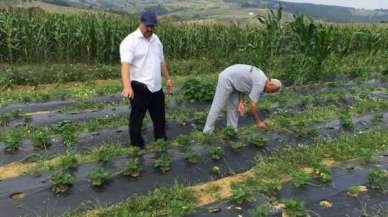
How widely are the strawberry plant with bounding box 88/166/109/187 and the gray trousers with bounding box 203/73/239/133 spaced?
2078 mm

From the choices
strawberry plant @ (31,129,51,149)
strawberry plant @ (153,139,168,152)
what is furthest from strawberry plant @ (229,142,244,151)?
strawberry plant @ (31,129,51,149)

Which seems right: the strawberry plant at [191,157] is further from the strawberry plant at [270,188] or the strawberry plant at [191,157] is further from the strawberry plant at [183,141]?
the strawberry plant at [270,188]

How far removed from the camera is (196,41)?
18.5 meters

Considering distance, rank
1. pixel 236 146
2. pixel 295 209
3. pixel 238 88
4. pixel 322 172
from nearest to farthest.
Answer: pixel 295 209
pixel 322 172
pixel 236 146
pixel 238 88

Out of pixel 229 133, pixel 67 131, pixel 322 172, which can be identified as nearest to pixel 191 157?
pixel 229 133

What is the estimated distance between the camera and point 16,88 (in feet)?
42.7

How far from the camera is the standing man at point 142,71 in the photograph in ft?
19.8

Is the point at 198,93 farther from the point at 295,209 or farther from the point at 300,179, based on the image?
the point at 295,209

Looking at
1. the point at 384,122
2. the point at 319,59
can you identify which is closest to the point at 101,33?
the point at 319,59

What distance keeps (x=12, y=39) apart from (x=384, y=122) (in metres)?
11.3

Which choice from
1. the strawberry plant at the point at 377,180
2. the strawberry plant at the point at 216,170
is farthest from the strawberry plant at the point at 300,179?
the strawberry plant at the point at 216,170

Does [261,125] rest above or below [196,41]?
above

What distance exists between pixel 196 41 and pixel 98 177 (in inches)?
540

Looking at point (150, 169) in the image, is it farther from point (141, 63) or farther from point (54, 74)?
point (54, 74)
